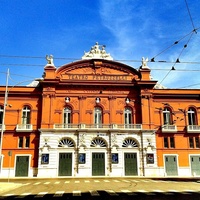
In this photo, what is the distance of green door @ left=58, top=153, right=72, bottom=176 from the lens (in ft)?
109

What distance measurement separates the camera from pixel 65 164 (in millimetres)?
33438

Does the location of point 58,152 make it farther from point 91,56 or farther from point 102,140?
point 91,56

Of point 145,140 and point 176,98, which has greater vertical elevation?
point 176,98

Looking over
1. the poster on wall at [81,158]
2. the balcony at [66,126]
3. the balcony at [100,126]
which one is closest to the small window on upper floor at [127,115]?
the balcony at [100,126]

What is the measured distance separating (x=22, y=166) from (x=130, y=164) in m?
15.1

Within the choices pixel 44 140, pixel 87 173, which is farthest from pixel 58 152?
pixel 87 173

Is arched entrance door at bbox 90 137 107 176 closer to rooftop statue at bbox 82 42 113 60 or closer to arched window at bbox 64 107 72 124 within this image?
arched window at bbox 64 107 72 124

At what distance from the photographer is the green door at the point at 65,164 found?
109ft

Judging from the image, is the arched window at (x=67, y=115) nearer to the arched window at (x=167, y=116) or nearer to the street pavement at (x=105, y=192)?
the arched window at (x=167, y=116)

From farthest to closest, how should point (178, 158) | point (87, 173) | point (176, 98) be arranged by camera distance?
point (176, 98)
point (178, 158)
point (87, 173)

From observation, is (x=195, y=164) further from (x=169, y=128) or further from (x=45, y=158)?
(x=45, y=158)

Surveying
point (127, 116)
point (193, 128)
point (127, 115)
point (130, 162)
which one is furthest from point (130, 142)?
point (193, 128)

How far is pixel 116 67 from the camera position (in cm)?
3869

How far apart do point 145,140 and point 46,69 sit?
18.2 m
